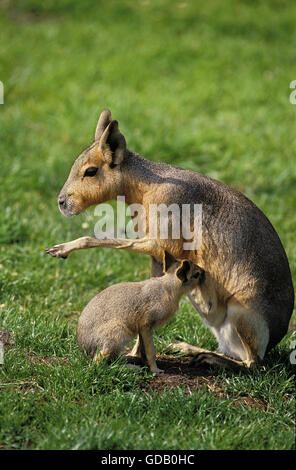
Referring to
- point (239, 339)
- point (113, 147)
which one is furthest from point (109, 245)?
point (239, 339)

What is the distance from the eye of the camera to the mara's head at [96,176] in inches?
163

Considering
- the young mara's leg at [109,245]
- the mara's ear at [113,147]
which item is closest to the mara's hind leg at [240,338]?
the young mara's leg at [109,245]

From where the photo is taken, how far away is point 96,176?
419 cm

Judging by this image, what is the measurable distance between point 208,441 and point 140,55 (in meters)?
7.56

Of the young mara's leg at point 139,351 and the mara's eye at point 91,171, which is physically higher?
the mara's eye at point 91,171

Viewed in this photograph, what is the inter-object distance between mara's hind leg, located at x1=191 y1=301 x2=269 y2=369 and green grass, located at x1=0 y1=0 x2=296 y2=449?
4.7 inches

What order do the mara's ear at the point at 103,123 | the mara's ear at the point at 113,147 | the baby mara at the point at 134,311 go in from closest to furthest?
the baby mara at the point at 134,311
the mara's ear at the point at 113,147
the mara's ear at the point at 103,123

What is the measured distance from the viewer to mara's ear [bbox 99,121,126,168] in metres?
4.10

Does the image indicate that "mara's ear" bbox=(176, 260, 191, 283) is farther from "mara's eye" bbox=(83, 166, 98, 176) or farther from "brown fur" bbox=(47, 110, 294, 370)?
"mara's eye" bbox=(83, 166, 98, 176)

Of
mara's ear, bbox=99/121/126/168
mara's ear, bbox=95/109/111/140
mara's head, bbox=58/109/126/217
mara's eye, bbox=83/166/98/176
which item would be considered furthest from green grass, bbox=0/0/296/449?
mara's ear, bbox=95/109/111/140

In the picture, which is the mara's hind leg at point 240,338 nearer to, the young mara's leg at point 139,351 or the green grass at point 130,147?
the green grass at point 130,147

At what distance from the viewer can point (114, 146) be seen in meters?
4.14

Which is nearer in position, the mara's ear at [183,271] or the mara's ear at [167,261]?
the mara's ear at [183,271]
